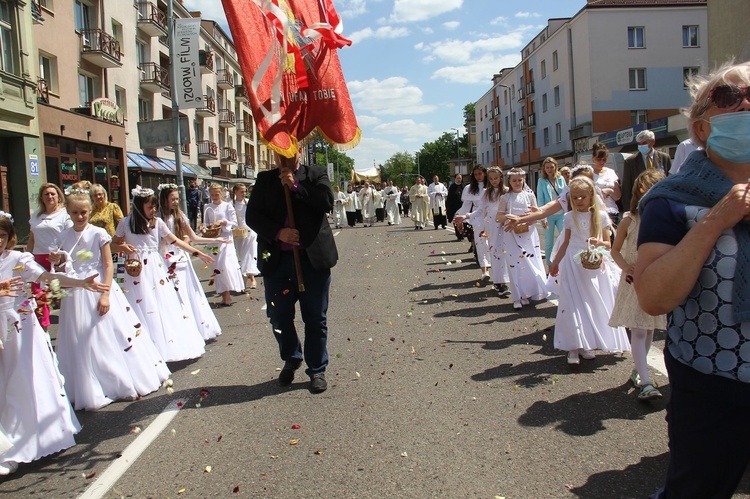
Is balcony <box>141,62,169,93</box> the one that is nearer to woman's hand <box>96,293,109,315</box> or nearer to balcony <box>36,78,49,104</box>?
balcony <box>36,78,49,104</box>

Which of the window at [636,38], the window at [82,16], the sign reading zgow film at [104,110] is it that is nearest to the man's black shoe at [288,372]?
the sign reading zgow film at [104,110]

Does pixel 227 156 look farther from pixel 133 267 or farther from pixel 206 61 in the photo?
pixel 133 267

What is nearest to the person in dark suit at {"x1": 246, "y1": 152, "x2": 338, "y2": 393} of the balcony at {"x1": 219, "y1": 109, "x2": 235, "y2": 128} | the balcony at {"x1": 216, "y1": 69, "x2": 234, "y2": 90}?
the balcony at {"x1": 219, "y1": 109, "x2": 235, "y2": 128}

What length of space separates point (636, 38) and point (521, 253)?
147 ft

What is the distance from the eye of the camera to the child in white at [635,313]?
4.61m

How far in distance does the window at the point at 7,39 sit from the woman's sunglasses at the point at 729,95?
20932 mm

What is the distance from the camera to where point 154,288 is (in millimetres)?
6488

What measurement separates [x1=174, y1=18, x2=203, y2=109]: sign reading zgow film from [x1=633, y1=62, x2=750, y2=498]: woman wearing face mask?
56.9 feet

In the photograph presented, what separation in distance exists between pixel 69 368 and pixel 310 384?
1967 mm

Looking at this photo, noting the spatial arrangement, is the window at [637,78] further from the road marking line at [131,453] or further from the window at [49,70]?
the road marking line at [131,453]

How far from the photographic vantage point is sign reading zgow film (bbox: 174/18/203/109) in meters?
17.9

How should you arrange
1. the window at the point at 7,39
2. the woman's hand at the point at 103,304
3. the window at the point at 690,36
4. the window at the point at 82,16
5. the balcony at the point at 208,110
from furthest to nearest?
the window at the point at 690,36
the balcony at the point at 208,110
the window at the point at 82,16
the window at the point at 7,39
the woman's hand at the point at 103,304

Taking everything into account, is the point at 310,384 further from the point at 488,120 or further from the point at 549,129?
the point at 488,120

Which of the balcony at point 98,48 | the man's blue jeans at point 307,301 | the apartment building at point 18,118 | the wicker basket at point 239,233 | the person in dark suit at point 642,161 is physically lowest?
the man's blue jeans at point 307,301
